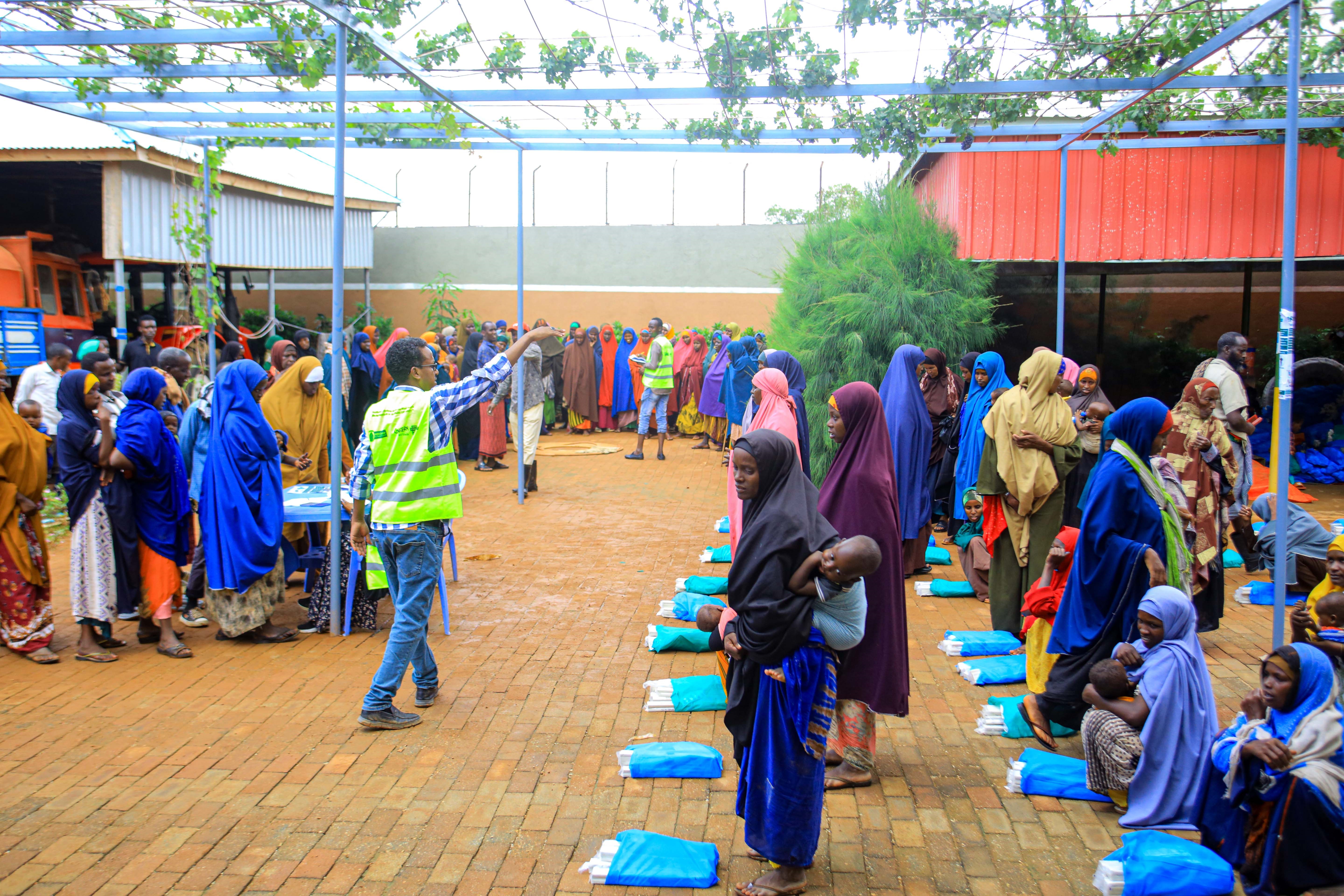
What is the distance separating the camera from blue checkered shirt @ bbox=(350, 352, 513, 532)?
14.1 ft

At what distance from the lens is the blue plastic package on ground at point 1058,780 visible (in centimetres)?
374

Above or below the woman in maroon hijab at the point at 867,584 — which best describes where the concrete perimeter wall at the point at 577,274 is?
above

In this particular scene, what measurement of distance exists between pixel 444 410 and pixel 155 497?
2.38m

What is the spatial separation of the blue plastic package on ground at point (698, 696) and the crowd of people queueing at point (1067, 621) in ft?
2.66

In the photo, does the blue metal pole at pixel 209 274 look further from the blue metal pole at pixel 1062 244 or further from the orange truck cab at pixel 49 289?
the blue metal pole at pixel 1062 244

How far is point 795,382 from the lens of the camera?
250 inches

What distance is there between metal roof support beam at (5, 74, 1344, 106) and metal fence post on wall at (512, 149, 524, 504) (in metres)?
1.74

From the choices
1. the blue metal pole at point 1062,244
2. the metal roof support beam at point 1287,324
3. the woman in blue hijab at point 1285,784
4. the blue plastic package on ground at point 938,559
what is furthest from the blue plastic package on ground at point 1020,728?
the blue metal pole at point 1062,244

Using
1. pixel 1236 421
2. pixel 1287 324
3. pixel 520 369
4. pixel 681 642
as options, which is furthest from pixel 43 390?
pixel 1236 421

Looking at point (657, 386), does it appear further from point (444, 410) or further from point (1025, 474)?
point (444, 410)

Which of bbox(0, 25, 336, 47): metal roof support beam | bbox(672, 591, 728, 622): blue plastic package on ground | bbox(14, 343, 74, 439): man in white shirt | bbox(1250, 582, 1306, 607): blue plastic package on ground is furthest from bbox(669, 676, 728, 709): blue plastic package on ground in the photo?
bbox(14, 343, 74, 439): man in white shirt

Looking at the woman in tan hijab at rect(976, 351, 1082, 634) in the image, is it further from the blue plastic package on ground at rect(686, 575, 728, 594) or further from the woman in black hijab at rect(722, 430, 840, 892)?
the woman in black hijab at rect(722, 430, 840, 892)

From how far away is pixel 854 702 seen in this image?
3.81 metres

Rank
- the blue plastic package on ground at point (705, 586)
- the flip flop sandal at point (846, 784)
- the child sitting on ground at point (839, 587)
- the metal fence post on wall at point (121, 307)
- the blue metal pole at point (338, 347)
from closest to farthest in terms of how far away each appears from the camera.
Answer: the child sitting on ground at point (839, 587) < the flip flop sandal at point (846, 784) < the blue metal pole at point (338, 347) < the blue plastic package on ground at point (705, 586) < the metal fence post on wall at point (121, 307)
